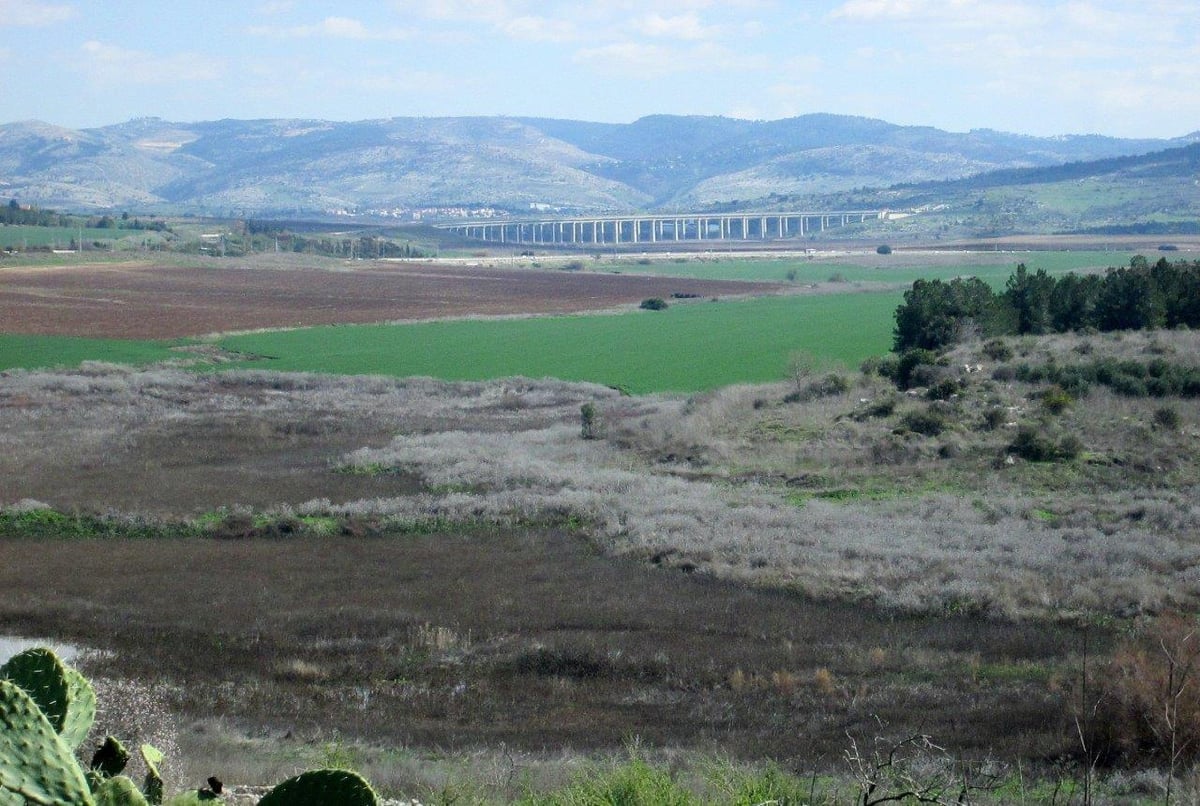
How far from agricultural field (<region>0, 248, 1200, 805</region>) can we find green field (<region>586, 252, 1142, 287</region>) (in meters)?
65.3

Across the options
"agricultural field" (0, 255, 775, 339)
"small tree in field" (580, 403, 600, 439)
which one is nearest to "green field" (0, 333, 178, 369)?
"agricultural field" (0, 255, 775, 339)

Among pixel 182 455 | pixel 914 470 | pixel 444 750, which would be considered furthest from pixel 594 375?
pixel 444 750

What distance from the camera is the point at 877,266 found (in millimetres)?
138500

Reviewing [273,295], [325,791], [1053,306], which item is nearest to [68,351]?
[273,295]

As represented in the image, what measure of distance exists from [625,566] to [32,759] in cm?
2134

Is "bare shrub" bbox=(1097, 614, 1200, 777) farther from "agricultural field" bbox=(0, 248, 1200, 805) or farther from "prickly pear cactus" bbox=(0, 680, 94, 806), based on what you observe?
"prickly pear cactus" bbox=(0, 680, 94, 806)

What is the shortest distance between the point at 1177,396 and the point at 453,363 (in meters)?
39.7

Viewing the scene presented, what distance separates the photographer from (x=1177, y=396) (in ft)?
122

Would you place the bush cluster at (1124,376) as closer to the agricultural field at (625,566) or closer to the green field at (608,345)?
the agricultural field at (625,566)

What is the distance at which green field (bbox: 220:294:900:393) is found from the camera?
63844mm

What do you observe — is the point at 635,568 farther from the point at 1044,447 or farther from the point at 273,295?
the point at 273,295

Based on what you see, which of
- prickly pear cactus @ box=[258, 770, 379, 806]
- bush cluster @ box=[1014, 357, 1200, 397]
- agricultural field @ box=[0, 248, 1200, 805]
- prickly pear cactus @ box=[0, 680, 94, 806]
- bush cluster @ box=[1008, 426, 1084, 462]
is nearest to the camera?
prickly pear cactus @ box=[0, 680, 94, 806]

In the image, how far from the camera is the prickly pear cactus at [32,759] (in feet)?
13.4

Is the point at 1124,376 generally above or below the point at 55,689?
below
